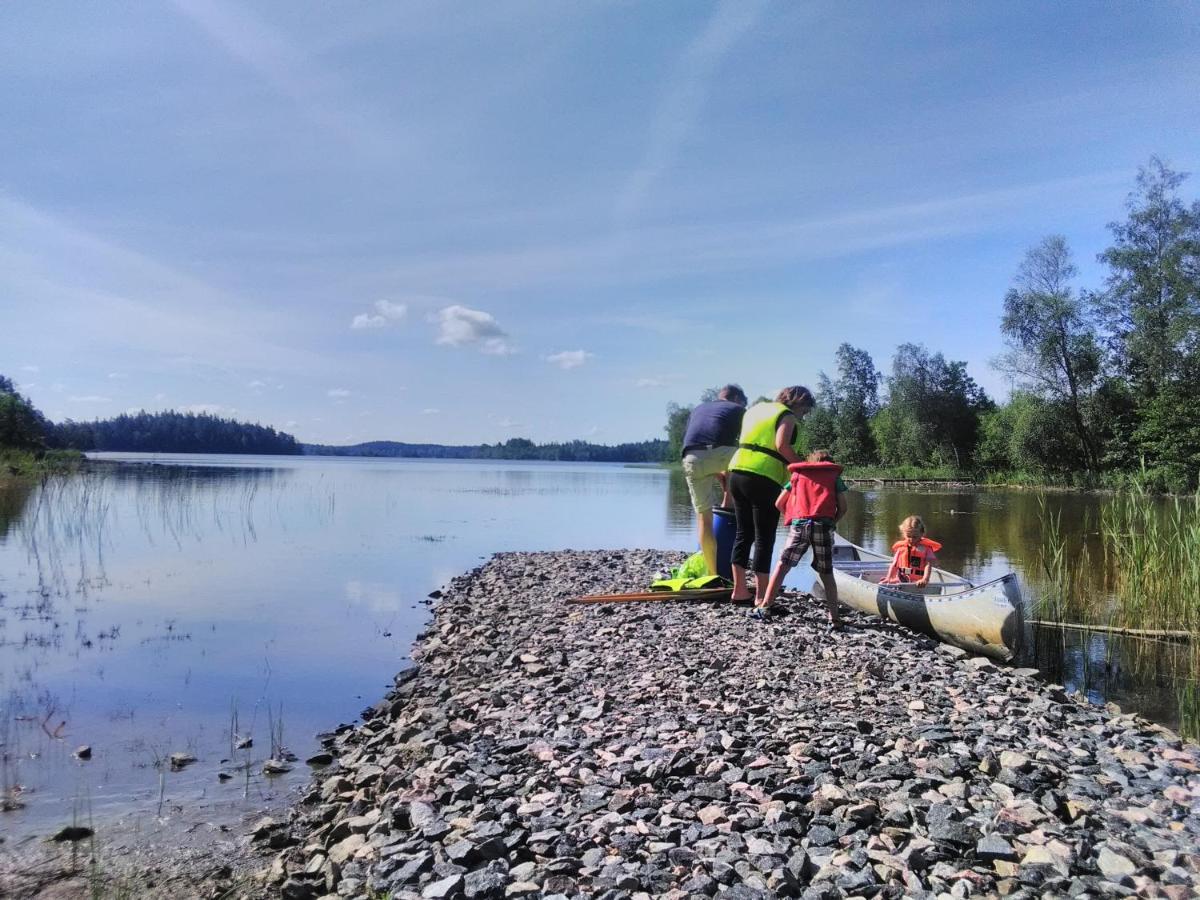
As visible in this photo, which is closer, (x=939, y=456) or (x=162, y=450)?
(x=939, y=456)

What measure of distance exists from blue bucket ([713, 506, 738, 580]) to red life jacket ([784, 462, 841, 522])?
1.72 meters

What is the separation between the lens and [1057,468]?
51250mm

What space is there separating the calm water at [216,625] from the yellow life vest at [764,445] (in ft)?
13.0

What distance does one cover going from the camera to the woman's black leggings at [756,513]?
872 cm

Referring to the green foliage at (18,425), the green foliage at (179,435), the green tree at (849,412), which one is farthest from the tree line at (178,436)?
the green tree at (849,412)

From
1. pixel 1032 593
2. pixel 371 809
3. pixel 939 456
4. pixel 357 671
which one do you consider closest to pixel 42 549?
pixel 357 671

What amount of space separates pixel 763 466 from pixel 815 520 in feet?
2.69

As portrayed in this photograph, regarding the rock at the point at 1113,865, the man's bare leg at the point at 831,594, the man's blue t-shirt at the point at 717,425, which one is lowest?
the rock at the point at 1113,865

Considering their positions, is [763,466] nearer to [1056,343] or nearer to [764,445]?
[764,445]

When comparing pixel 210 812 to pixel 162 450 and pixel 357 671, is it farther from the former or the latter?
pixel 162 450

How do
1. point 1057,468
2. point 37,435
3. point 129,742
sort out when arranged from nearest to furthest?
point 129,742 < point 1057,468 < point 37,435

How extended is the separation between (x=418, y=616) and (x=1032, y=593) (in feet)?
33.9

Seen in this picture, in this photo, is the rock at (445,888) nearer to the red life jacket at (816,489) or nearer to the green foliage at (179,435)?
the red life jacket at (816,489)

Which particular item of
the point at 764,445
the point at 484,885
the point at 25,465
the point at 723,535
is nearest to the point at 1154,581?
the point at 723,535
